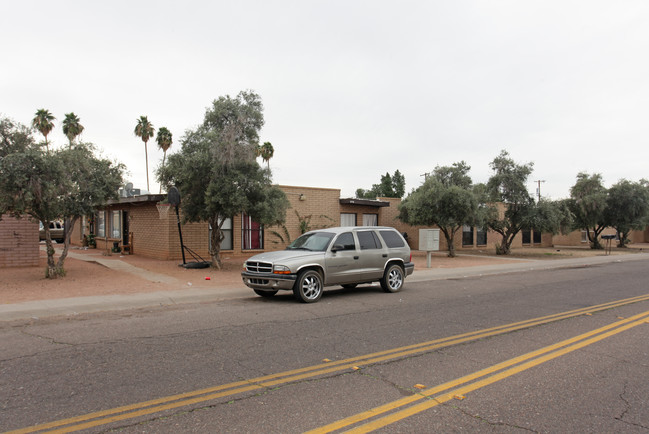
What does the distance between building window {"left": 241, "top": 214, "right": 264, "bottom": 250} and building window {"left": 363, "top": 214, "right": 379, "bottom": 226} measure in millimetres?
7612

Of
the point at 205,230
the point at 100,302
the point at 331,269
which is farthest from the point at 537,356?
the point at 205,230

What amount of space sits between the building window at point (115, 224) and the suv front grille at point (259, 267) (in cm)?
1631

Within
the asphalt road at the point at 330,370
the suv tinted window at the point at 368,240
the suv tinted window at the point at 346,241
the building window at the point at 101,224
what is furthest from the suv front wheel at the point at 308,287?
the building window at the point at 101,224

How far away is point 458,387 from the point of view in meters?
4.74

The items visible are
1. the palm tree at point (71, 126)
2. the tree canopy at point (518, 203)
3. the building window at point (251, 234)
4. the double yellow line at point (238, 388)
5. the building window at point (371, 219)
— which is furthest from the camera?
the palm tree at point (71, 126)

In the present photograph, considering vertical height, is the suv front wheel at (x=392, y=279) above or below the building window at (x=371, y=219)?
below

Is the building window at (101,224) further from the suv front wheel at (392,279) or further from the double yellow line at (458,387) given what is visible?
the double yellow line at (458,387)

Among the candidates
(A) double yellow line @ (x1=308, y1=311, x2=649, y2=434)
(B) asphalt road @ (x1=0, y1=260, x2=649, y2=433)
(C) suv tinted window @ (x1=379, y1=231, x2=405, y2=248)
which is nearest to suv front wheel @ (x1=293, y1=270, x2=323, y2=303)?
(B) asphalt road @ (x1=0, y1=260, x2=649, y2=433)

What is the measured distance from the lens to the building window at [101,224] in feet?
84.9

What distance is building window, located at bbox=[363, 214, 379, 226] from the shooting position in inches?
1101

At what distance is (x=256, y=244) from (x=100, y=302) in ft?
43.8

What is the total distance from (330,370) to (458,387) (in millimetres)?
1452

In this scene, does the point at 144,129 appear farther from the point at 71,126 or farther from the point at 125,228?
the point at 125,228

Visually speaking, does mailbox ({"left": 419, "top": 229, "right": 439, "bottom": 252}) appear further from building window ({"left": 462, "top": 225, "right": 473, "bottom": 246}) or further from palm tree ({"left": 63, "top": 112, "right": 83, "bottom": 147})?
palm tree ({"left": 63, "top": 112, "right": 83, "bottom": 147})
